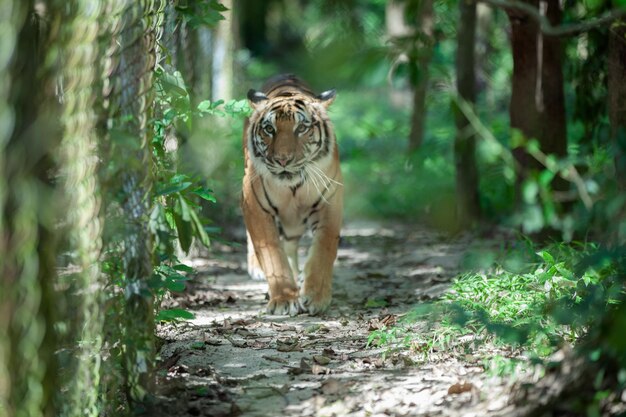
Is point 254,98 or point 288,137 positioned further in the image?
point 254,98

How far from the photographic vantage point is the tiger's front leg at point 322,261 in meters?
5.75

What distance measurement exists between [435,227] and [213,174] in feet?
8.81

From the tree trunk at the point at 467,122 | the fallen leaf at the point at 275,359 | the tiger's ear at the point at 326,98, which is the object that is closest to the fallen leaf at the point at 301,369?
the fallen leaf at the point at 275,359

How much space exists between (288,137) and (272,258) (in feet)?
2.71

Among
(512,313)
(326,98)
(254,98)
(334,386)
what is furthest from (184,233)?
(326,98)

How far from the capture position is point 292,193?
19.9ft

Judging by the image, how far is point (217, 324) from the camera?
5.38 m

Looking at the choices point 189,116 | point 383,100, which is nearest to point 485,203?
point 189,116

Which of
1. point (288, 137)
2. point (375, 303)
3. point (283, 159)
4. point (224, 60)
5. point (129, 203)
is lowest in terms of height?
point (375, 303)

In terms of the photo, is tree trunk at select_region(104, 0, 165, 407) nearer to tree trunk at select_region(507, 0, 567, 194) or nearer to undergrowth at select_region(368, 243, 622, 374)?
undergrowth at select_region(368, 243, 622, 374)

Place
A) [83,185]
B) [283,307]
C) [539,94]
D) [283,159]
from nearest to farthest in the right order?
[83,185]
[283,307]
[283,159]
[539,94]

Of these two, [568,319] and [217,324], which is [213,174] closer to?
[217,324]

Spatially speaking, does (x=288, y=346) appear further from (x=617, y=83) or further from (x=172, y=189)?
(x=617, y=83)

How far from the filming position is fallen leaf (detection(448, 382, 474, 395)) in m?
3.65
